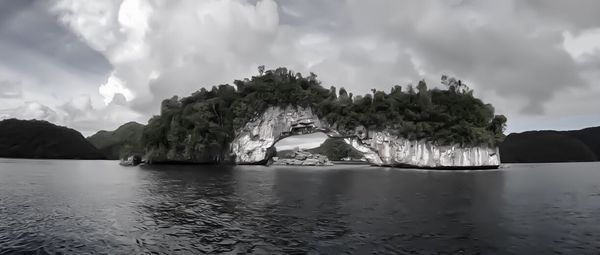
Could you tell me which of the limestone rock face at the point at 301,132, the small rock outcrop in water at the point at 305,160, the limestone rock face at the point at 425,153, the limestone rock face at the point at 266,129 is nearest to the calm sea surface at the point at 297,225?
the limestone rock face at the point at 425,153

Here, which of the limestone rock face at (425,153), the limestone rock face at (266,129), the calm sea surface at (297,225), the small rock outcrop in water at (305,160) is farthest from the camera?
the small rock outcrop in water at (305,160)

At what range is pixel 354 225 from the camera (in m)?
20.5

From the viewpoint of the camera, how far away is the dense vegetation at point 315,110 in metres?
98.4

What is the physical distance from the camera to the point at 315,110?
114 meters

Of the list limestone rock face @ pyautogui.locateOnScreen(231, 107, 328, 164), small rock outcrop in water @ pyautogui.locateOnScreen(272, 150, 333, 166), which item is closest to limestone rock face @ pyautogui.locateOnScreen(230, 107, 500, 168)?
limestone rock face @ pyautogui.locateOnScreen(231, 107, 328, 164)

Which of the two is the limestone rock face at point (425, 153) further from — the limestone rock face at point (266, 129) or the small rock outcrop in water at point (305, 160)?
the small rock outcrop in water at point (305, 160)

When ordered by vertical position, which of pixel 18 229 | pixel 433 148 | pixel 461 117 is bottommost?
pixel 18 229

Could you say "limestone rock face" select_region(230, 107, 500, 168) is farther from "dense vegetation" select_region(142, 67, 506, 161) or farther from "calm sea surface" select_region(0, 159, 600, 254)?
"calm sea surface" select_region(0, 159, 600, 254)

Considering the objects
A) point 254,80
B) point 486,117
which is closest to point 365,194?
point 486,117

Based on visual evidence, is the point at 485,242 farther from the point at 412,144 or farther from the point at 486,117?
the point at 486,117

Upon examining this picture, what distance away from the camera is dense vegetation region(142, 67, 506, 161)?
98375 mm

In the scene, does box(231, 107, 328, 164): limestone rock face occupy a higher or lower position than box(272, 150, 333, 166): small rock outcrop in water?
higher

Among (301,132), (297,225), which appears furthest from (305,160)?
(297,225)

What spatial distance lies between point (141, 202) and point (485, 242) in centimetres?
2675
